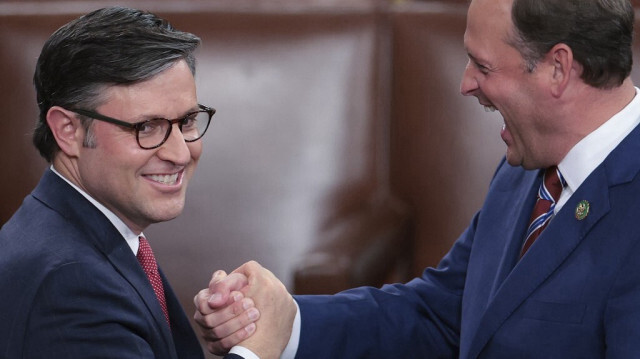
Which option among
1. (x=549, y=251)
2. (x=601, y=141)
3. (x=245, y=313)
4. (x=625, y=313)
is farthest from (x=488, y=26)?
(x=245, y=313)

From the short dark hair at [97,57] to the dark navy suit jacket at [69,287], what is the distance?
0.11 meters

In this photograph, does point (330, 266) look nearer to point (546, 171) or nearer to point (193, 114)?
point (546, 171)

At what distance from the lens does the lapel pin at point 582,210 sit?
4.56 feet

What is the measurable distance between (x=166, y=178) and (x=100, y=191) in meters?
0.09

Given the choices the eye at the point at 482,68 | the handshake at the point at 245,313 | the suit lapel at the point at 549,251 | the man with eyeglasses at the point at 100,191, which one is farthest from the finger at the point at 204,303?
the eye at the point at 482,68

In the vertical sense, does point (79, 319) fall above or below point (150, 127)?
below

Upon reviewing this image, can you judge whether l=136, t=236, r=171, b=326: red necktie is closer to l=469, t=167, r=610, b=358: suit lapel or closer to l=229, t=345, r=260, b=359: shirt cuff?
l=229, t=345, r=260, b=359: shirt cuff

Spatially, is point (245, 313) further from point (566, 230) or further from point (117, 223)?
point (566, 230)

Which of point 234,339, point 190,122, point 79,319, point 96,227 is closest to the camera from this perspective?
point 79,319

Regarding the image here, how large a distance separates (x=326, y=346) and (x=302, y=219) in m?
0.55

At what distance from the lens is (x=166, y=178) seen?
4.41 feet

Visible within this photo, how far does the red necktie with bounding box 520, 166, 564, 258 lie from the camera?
59.1 inches

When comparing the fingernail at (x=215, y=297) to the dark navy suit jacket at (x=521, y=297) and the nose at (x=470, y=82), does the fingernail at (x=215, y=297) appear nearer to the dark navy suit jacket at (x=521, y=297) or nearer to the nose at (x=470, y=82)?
the dark navy suit jacket at (x=521, y=297)

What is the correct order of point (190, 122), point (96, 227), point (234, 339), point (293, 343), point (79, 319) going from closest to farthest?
point (79, 319) < point (96, 227) < point (190, 122) < point (234, 339) < point (293, 343)
